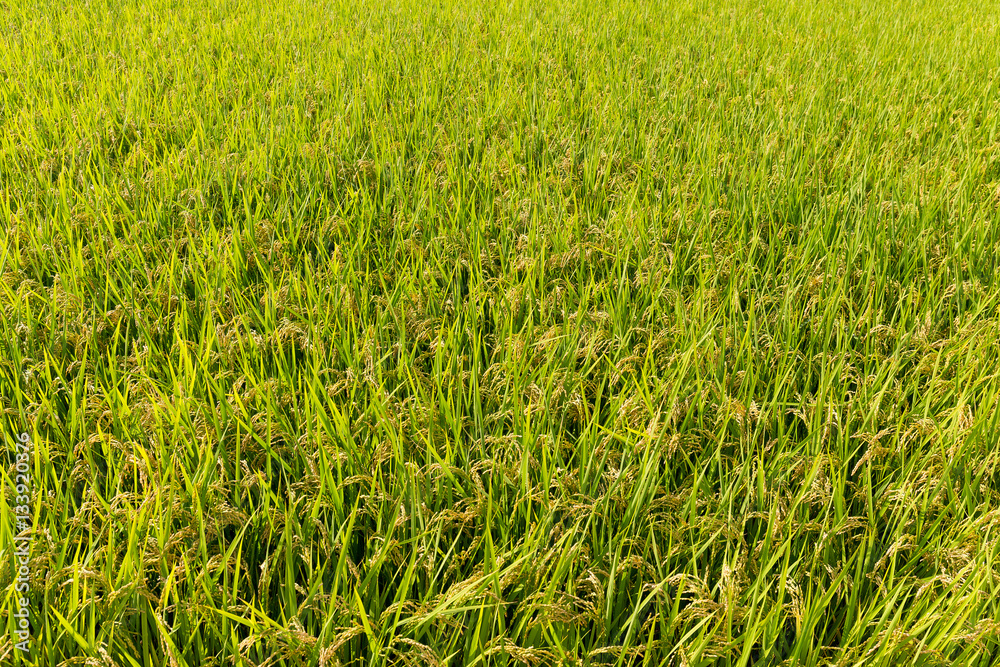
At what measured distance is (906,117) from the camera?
3.60 metres

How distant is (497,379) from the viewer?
167cm

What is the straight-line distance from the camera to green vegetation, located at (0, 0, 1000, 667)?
1.13 meters

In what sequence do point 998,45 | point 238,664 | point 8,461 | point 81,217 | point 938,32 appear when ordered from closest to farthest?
point 238,664 < point 8,461 < point 81,217 < point 998,45 < point 938,32

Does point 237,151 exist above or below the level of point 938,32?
below

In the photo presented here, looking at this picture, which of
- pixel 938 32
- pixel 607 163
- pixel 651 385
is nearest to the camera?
pixel 651 385

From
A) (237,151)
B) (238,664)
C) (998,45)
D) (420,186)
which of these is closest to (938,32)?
(998,45)

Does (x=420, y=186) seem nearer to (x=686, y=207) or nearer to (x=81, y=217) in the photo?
(x=686, y=207)

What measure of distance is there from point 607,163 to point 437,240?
955mm

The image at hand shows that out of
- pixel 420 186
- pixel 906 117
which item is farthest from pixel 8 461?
pixel 906 117

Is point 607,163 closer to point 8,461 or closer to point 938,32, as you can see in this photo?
point 8,461

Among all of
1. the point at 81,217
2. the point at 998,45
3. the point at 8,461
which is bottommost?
the point at 8,461

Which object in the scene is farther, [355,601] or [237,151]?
[237,151]

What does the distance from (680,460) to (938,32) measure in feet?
19.0

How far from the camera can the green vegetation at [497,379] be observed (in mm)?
1130
